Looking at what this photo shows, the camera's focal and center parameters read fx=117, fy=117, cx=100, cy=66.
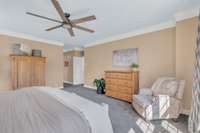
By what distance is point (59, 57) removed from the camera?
6.04 meters

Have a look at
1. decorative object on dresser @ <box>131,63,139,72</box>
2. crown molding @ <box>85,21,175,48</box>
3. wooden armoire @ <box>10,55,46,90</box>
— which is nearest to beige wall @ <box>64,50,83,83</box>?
crown molding @ <box>85,21,175,48</box>

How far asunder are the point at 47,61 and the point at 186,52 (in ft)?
17.6

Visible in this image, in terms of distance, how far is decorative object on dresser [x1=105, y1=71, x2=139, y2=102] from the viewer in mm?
3874

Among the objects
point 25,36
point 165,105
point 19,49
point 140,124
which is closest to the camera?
point 140,124

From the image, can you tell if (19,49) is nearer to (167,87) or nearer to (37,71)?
(37,71)

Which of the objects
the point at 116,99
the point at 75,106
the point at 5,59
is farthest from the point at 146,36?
the point at 5,59

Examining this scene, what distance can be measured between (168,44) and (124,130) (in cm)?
275

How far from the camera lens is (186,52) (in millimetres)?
2904

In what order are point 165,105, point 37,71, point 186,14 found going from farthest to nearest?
point 37,71
point 186,14
point 165,105

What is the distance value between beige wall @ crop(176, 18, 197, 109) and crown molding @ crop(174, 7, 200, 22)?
0.09 metres

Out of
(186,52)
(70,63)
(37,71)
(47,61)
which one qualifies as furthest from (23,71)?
(186,52)

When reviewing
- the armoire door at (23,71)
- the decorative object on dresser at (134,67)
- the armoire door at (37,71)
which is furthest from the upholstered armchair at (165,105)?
the armoire door at (23,71)

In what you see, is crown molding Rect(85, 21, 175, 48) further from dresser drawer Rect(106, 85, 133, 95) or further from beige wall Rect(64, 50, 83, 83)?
beige wall Rect(64, 50, 83, 83)

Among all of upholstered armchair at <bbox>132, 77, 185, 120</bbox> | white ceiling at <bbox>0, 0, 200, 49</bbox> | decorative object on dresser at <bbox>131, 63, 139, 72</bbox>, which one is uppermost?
white ceiling at <bbox>0, 0, 200, 49</bbox>
